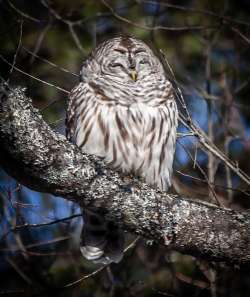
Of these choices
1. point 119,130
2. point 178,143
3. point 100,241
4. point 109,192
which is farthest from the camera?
point 178,143

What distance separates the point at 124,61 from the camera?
5523mm

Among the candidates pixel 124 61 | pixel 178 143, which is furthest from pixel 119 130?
pixel 124 61

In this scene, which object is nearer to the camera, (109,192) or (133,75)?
(109,192)

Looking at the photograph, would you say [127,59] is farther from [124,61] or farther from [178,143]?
[178,143]

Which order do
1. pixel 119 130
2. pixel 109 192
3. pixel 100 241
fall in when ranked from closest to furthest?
pixel 109 192, pixel 119 130, pixel 100 241

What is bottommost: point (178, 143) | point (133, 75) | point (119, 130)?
point (178, 143)

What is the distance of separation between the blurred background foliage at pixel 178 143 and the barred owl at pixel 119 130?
7.2 inches

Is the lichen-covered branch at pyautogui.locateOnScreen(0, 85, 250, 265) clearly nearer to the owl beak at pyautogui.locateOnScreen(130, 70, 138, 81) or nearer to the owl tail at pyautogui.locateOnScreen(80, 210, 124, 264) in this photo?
the owl tail at pyautogui.locateOnScreen(80, 210, 124, 264)

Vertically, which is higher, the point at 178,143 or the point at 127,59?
the point at 127,59

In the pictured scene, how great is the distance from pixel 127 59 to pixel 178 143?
0.81 meters

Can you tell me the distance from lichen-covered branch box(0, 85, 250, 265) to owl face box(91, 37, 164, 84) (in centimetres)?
147

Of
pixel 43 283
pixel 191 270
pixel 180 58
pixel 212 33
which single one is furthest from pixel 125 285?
pixel 180 58

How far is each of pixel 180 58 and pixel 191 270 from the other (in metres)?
2.45

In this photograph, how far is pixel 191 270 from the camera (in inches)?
255
